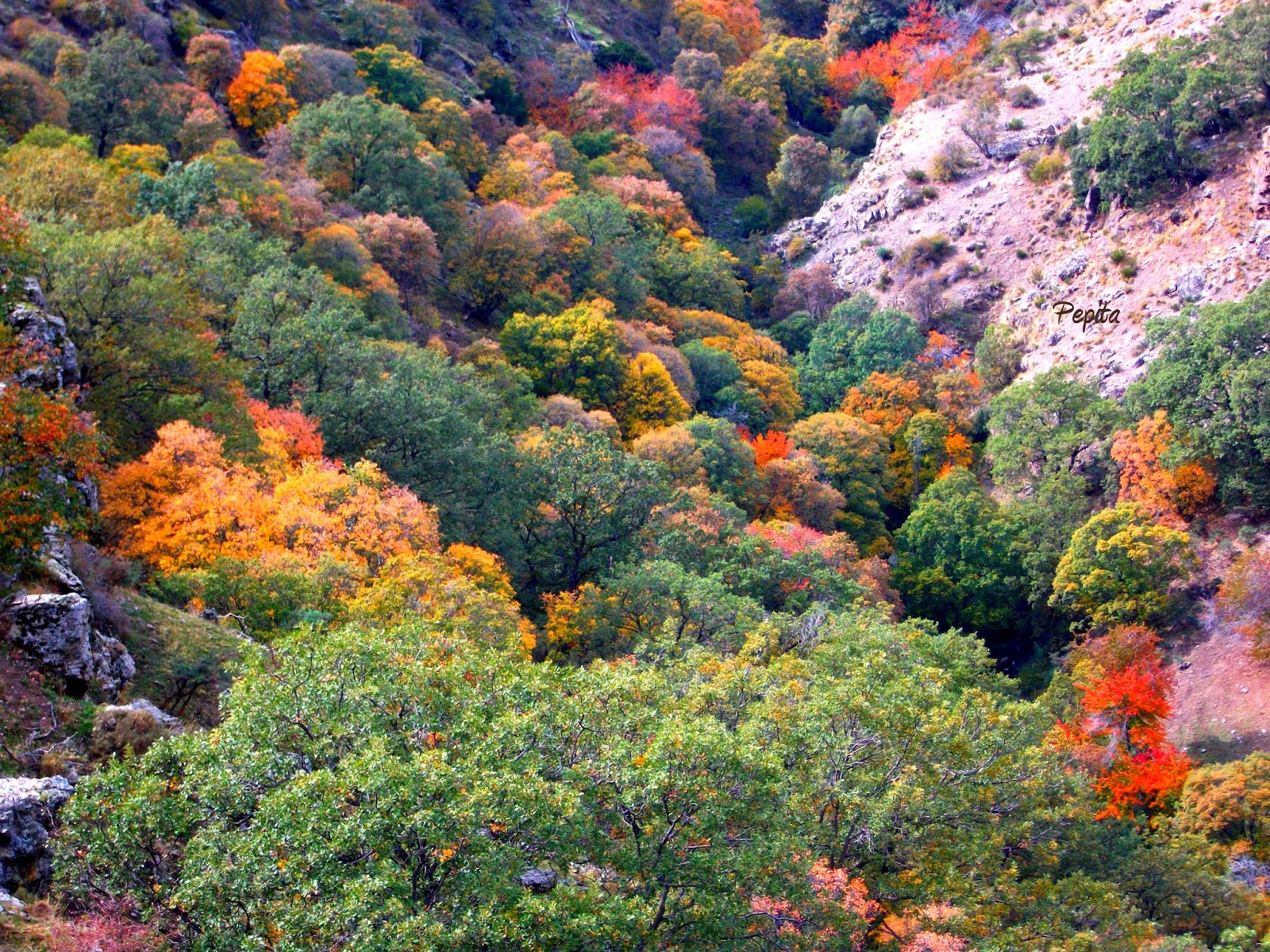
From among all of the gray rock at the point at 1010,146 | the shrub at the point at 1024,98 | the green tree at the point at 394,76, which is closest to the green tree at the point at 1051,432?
the gray rock at the point at 1010,146

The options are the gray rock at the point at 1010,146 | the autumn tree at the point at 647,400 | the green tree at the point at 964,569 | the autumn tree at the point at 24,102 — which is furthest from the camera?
the gray rock at the point at 1010,146

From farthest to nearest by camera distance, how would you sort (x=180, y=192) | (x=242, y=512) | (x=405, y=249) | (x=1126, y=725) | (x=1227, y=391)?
1. (x=405, y=249)
2. (x=1227, y=391)
3. (x=180, y=192)
4. (x=1126, y=725)
5. (x=242, y=512)

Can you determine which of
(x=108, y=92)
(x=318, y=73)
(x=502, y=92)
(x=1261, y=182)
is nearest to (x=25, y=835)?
(x=108, y=92)

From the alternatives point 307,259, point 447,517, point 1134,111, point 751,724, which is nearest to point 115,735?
point 751,724

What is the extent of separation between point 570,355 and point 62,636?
46.7 meters

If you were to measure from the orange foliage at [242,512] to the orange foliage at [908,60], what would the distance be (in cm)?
8649

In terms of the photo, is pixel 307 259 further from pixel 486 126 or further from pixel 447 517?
pixel 486 126

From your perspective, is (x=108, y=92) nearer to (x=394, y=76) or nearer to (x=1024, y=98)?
(x=394, y=76)

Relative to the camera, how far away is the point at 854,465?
7094 cm

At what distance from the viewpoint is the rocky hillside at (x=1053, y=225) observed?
71875 mm

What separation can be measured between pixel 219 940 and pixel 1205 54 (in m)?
85.8

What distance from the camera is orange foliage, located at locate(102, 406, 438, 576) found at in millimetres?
31516
